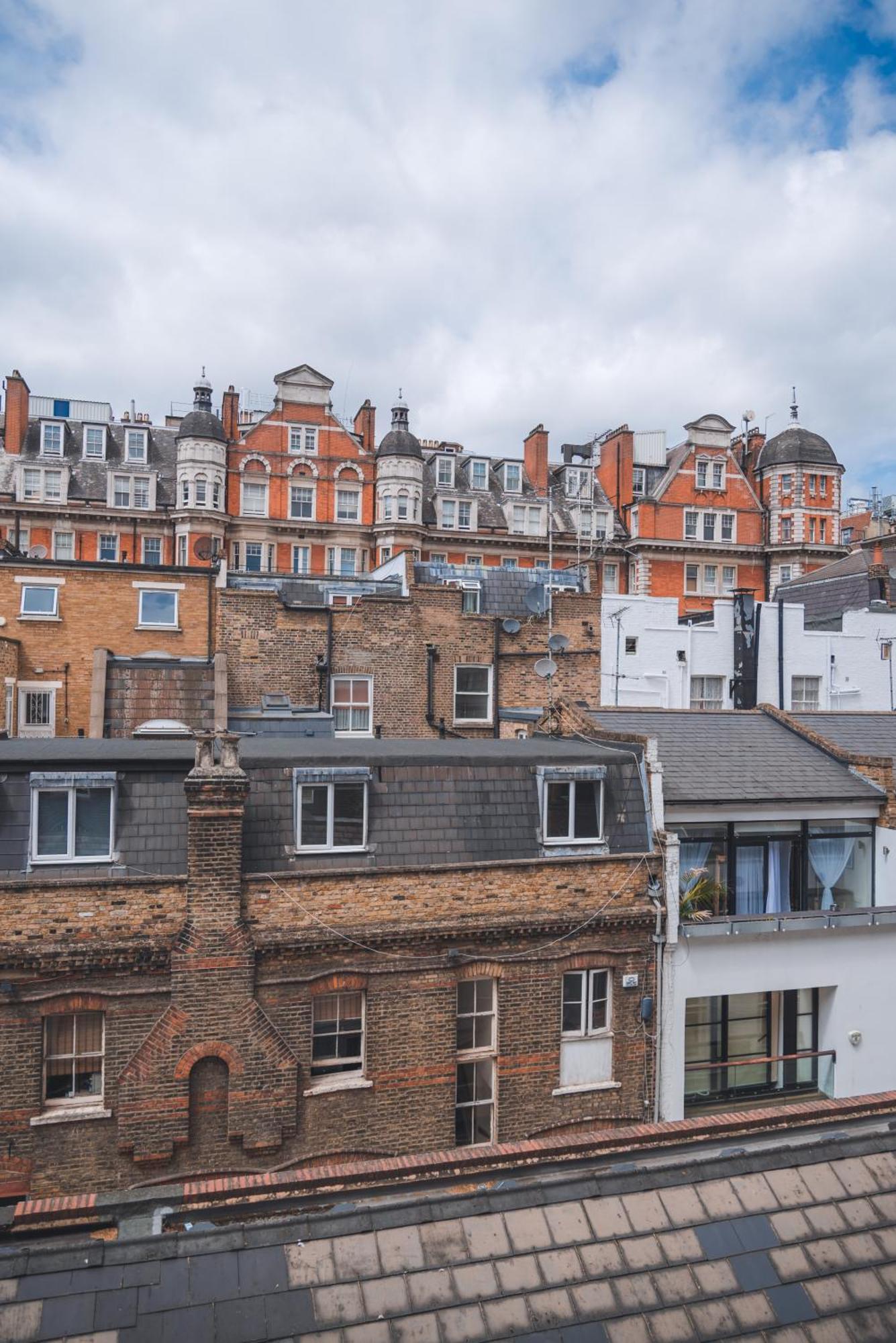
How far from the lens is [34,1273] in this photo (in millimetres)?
5414

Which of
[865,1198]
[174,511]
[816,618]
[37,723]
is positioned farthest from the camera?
[174,511]

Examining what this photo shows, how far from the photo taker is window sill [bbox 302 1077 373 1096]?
12.6m

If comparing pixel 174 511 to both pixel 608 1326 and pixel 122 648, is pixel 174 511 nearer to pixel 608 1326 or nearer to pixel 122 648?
pixel 122 648

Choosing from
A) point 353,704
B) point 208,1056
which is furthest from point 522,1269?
point 353,704

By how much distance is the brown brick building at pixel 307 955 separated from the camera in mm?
11906

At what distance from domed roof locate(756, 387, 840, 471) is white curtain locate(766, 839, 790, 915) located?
49858 millimetres

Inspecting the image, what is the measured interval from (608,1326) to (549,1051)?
8.40m

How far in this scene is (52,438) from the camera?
175 ft

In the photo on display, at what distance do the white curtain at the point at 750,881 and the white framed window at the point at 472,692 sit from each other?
1248cm

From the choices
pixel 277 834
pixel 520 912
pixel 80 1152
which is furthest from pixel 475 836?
pixel 80 1152

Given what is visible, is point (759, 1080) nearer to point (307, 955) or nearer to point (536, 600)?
point (307, 955)

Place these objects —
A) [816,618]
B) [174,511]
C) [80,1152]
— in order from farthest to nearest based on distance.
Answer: [174,511]
[816,618]
[80,1152]

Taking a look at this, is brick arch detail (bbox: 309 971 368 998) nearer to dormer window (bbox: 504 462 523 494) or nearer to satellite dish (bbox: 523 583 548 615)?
satellite dish (bbox: 523 583 548 615)

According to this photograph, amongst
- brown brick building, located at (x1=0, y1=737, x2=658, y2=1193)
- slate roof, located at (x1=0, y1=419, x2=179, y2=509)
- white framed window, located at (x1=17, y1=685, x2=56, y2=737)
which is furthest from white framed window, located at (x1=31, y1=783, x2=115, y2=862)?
slate roof, located at (x1=0, y1=419, x2=179, y2=509)
